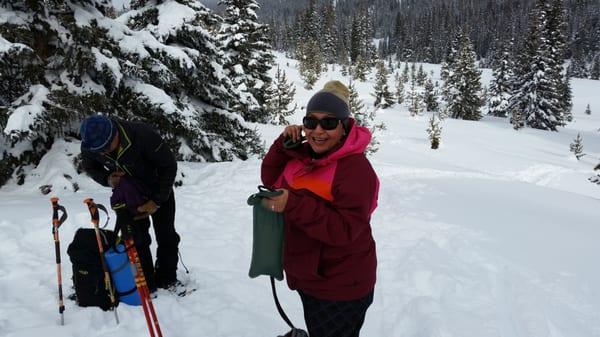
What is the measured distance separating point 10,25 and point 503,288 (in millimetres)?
8843

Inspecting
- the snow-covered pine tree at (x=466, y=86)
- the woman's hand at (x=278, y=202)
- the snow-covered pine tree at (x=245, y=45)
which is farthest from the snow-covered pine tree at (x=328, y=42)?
the woman's hand at (x=278, y=202)

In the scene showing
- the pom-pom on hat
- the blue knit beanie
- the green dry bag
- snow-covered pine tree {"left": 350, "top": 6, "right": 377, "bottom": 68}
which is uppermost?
snow-covered pine tree {"left": 350, "top": 6, "right": 377, "bottom": 68}

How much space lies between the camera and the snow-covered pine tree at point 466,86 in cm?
4178

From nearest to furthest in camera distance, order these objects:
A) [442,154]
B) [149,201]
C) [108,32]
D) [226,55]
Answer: [149,201] → [108,32] → [226,55] → [442,154]

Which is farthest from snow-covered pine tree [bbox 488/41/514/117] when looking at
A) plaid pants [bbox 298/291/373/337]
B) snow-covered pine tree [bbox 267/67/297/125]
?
plaid pants [bbox 298/291/373/337]

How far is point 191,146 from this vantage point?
10.7 metres

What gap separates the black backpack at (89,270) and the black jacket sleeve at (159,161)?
63 centimetres

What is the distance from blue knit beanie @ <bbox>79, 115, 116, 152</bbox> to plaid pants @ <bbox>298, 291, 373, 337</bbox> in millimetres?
2304

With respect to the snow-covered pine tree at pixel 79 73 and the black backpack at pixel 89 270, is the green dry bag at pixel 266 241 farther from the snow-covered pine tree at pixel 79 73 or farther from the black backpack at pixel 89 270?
the snow-covered pine tree at pixel 79 73

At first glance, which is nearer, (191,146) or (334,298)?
(334,298)

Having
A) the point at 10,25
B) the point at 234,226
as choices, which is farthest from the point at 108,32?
the point at 234,226

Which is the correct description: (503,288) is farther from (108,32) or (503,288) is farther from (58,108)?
(108,32)

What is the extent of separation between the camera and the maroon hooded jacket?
1.93 meters

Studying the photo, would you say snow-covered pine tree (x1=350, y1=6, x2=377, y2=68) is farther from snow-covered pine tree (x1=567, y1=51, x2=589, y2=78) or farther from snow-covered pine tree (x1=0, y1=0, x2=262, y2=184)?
snow-covered pine tree (x1=0, y1=0, x2=262, y2=184)
